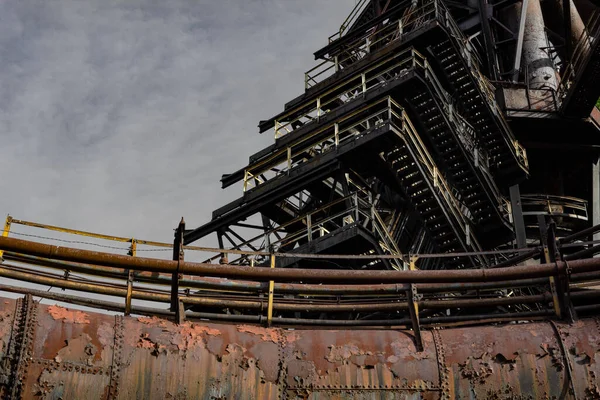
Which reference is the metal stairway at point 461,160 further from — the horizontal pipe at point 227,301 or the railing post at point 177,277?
Result: the railing post at point 177,277

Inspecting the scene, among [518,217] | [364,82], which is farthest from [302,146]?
[518,217]

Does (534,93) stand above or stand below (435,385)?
above

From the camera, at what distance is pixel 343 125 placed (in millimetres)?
23516

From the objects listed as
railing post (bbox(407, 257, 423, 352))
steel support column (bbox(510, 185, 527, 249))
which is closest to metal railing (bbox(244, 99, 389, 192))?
steel support column (bbox(510, 185, 527, 249))

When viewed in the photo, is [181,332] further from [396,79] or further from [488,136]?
[488,136]

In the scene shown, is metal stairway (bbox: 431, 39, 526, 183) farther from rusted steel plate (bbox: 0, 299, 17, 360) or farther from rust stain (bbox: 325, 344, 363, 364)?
rusted steel plate (bbox: 0, 299, 17, 360)

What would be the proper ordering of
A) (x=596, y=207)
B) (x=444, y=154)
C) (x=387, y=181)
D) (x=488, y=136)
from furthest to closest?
(x=596, y=207)
(x=488, y=136)
(x=444, y=154)
(x=387, y=181)

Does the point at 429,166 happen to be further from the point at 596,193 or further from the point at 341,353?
the point at 341,353

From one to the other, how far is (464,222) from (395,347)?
445 inches

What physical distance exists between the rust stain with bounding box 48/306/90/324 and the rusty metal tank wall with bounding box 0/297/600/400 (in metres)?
0.01

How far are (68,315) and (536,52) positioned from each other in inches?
915

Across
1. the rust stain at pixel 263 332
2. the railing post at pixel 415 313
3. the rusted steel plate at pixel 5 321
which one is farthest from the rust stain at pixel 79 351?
the railing post at pixel 415 313

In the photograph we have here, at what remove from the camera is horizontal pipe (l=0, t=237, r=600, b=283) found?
9977 mm

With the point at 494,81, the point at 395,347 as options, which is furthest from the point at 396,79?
the point at 395,347
